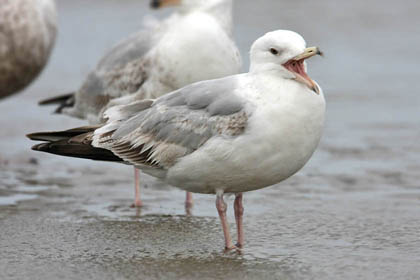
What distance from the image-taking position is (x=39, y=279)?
14.6 feet

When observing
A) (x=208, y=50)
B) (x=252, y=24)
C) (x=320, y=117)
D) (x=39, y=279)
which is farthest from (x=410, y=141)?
(x=252, y=24)

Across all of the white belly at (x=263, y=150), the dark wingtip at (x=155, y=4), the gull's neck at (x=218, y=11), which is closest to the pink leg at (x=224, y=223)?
the white belly at (x=263, y=150)

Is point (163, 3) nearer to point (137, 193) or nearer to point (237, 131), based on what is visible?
point (137, 193)

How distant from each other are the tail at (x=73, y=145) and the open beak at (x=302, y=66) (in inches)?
45.8

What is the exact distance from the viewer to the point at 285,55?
4816 millimetres

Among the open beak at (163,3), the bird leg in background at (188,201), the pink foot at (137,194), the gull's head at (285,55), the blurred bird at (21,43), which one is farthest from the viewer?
the blurred bird at (21,43)

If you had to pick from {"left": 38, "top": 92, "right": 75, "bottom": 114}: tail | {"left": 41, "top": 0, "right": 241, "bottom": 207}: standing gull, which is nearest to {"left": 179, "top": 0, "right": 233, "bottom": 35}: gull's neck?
{"left": 41, "top": 0, "right": 241, "bottom": 207}: standing gull

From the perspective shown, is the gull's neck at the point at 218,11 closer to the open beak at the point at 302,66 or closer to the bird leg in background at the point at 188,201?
the bird leg in background at the point at 188,201

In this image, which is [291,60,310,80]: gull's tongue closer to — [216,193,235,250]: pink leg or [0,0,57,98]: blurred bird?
[216,193,235,250]: pink leg

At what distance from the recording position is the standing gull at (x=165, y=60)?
640 centimetres

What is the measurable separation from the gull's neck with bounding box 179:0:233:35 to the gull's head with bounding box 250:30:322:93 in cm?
196

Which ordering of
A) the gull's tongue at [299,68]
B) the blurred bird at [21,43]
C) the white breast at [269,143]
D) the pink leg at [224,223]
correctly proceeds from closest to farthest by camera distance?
the white breast at [269,143] < the gull's tongue at [299,68] < the pink leg at [224,223] < the blurred bird at [21,43]

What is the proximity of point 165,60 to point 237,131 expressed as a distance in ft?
6.18

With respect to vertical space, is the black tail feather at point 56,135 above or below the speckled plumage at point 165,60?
below
